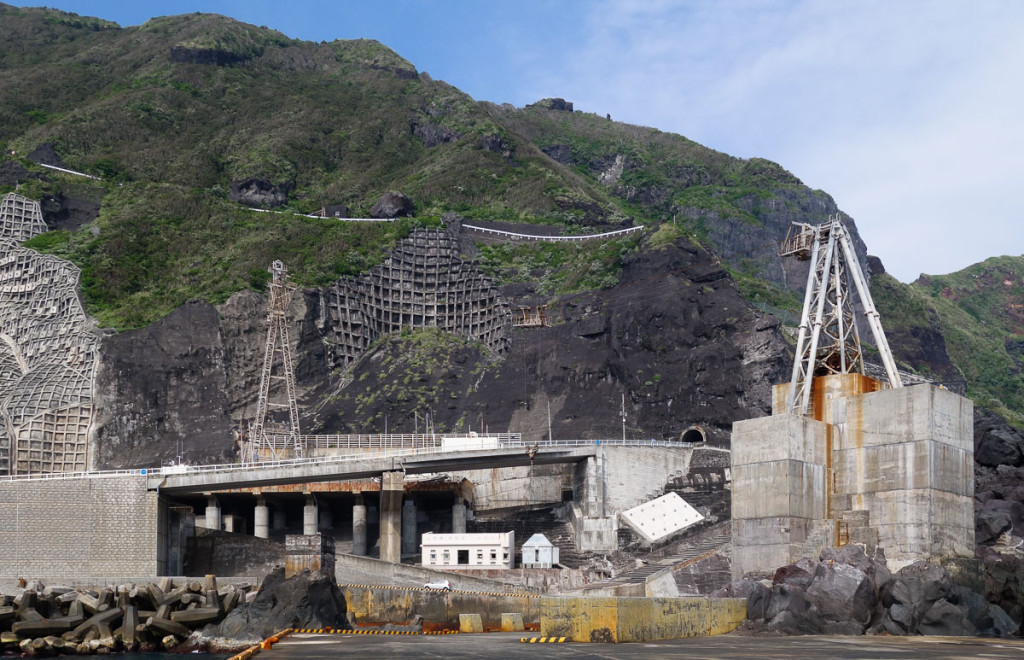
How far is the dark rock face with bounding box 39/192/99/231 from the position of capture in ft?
473

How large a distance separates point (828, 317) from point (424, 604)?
2637cm

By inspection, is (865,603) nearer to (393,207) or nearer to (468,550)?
(468,550)

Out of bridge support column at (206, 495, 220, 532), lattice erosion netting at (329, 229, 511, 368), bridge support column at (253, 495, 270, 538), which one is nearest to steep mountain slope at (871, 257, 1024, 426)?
lattice erosion netting at (329, 229, 511, 368)

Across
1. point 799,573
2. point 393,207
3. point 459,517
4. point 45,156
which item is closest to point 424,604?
point 799,573

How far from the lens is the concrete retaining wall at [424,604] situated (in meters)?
59.8

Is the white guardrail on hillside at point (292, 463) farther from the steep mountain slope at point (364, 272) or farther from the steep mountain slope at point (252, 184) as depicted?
the steep mountain slope at point (252, 184)

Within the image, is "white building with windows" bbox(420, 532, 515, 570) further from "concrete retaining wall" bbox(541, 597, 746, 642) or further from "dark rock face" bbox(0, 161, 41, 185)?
"dark rock face" bbox(0, 161, 41, 185)

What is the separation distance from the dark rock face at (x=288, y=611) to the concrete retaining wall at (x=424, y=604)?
375 cm

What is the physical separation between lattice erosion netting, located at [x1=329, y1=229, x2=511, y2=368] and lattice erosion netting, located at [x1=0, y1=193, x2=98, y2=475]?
2493 cm

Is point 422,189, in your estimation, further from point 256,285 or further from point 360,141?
point 256,285

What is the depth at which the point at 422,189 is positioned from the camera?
16450cm

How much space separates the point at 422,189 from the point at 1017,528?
10790 cm

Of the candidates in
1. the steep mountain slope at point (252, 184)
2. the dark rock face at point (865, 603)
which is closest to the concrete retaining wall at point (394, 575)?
the dark rock face at point (865, 603)

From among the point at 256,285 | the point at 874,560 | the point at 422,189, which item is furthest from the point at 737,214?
the point at 874,560
